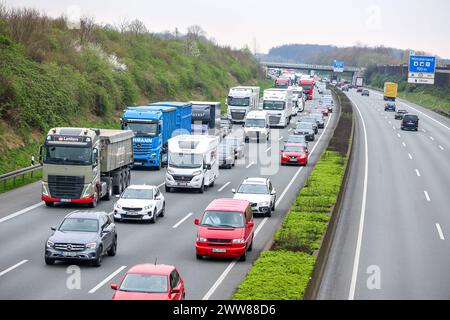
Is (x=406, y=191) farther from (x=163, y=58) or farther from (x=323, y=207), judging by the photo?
(x=163, y=58)

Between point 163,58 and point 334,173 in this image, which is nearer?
point 334,173

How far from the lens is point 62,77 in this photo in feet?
215

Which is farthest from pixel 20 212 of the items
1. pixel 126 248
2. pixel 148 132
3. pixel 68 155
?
pixel 148 132

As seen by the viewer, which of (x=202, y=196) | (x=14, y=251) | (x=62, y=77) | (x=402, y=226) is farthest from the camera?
(x=62, y=77)

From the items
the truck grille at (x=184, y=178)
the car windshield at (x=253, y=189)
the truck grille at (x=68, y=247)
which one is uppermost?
the truck grille at (x=68, y=247)

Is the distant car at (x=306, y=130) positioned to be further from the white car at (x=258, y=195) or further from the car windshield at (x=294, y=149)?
the white car at (x=258, y=195)

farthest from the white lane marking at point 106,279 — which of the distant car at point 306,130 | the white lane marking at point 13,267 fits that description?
the distant car at point 306,130

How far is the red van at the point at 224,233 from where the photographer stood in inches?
1104

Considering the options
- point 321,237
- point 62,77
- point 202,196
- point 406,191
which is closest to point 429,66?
point 62,77

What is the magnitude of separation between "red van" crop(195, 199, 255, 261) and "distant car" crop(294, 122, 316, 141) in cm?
4446

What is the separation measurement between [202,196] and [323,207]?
303 inches

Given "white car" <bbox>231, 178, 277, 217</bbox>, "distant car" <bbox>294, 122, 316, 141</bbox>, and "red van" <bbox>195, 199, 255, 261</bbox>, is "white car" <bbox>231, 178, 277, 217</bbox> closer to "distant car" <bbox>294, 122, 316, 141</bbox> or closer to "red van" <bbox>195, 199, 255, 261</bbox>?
"red van" <bbox>195, 199, 255, 261</bbox>

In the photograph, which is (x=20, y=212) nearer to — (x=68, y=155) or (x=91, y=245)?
(x=68, y=155)

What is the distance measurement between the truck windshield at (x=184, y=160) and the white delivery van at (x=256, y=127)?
28.7m
